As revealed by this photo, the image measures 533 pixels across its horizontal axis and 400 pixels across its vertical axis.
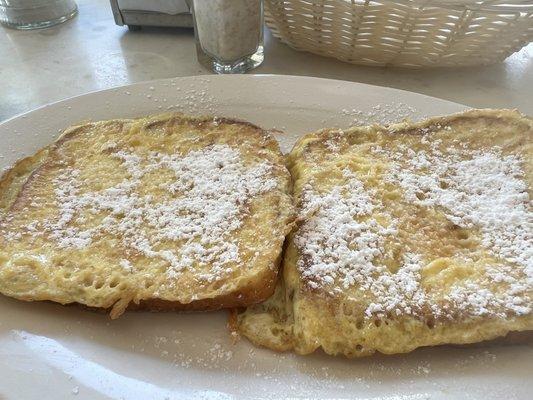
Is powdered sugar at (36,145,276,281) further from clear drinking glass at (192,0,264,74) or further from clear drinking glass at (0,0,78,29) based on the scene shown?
clear drinking glass at (0,0,78,29)

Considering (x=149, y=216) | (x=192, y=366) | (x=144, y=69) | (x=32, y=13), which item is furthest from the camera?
(x=32, y=13)

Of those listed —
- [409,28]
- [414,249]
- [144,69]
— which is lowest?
[144,69]

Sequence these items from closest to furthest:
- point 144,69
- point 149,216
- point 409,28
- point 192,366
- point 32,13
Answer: point 192,366 → point 149,216 → point 409,28 → point 144,69 → point 32,13

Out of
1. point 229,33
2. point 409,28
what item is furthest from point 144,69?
point 409,28

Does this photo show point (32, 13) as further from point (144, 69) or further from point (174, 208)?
point (174, 208)

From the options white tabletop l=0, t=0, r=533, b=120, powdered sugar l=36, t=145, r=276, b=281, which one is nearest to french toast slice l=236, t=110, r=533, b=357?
powdered sugar l=36, t=145, r=276, b=281

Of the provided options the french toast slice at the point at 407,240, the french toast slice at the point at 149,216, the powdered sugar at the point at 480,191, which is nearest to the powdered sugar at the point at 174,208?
the french toast slice at the point at 149,216

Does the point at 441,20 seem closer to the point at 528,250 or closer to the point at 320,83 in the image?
the point at 320,83
